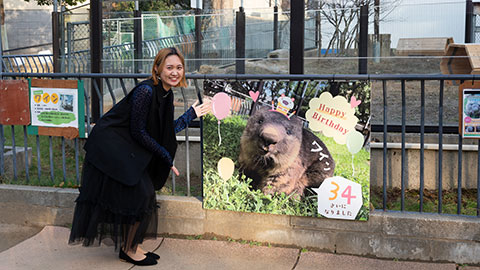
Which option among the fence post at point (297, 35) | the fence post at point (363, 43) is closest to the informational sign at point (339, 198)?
the fence post at point (297, 35)

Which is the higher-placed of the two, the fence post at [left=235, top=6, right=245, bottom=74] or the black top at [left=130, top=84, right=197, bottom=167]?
the fence post at [left=235, top=6, right=245, bottom=74]

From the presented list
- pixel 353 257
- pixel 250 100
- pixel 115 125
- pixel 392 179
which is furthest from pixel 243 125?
pixel 392 179

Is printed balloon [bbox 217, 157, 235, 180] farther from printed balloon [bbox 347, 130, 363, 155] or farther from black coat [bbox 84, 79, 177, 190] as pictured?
printed balloon [bbox 347, 130, 363, 155]

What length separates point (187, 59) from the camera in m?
6.91

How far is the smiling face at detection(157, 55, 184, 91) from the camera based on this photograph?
4.49 metres

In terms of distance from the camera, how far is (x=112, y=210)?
4480 mm

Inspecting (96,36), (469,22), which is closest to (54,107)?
(96,36)

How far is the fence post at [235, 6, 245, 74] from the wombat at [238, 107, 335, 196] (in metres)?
1.81

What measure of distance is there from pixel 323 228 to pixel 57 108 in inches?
106

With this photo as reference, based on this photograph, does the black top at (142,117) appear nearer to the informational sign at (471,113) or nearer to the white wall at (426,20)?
the informational sign at (471,113)

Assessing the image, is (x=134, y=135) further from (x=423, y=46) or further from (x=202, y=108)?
(x=423, y=46)

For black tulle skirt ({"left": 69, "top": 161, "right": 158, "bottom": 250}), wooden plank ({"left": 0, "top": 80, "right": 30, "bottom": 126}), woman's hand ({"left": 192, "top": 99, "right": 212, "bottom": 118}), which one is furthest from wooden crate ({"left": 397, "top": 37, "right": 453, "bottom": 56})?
wooden plank ({"left": 0, "top": 80, "right": 30, "bottom": 126})

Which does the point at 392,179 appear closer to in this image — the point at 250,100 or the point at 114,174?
the point at 250,100

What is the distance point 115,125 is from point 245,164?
1.14 metres
